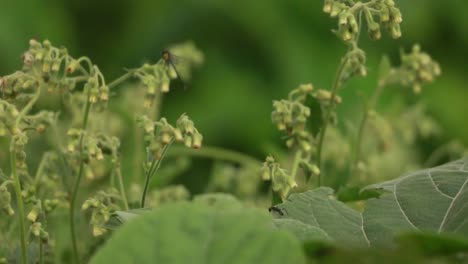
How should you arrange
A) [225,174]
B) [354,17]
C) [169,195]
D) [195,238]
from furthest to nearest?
[225,174] → [169,195] → [354,17] → [195,238]

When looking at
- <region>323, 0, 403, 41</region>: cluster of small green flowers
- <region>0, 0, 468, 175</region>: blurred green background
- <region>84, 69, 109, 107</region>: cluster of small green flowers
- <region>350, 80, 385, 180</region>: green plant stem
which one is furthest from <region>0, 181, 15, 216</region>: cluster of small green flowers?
<region>0, 0, 468, 175</region>: blurred green background

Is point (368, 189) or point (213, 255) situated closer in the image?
point (213, 255)

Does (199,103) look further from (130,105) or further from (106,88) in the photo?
(106,88)

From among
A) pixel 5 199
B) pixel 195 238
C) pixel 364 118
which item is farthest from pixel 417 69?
pixel 195 238

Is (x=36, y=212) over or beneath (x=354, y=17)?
beneath

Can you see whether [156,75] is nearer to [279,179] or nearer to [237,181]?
[279,179]

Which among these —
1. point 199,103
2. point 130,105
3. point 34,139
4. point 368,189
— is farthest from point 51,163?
point 199,103
